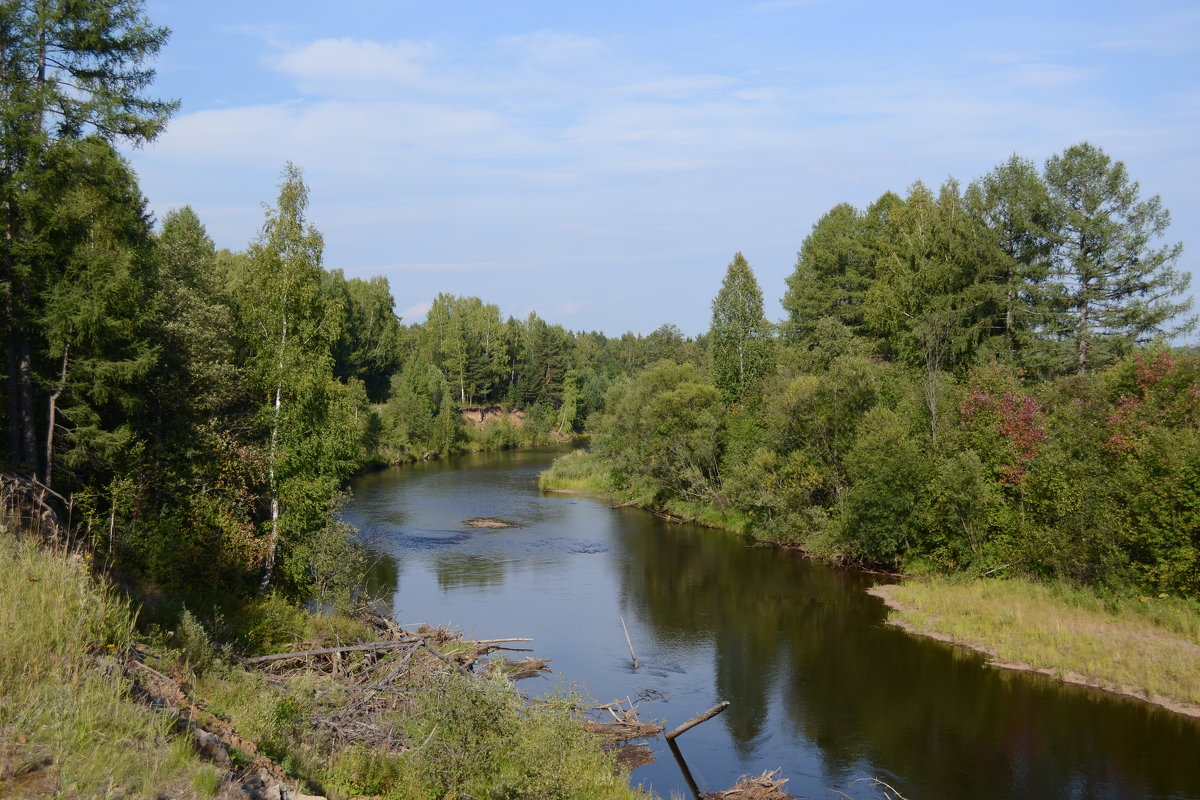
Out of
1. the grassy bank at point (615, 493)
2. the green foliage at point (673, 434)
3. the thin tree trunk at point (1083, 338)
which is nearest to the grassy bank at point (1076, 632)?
the thin tree trunk at point (1083, 338)

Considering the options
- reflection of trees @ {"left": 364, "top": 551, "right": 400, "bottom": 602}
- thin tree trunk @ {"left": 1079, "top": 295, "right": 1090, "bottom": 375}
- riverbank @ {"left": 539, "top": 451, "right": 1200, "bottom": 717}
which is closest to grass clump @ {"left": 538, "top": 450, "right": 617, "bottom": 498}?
reflection of trees @ {"left": 364, "top": 551, "right": 400, "bottom": 602}

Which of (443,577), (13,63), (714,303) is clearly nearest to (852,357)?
(714,303)

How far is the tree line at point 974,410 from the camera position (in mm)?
27125

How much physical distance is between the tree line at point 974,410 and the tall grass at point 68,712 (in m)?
26.5

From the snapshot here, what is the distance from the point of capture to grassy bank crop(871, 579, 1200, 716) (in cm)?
2173

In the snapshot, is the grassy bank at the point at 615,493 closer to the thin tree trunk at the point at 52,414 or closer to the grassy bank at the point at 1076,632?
the grassy bank at the point at 1076,632

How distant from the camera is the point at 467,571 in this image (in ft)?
116

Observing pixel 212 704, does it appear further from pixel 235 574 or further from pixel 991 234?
pixel 991 234

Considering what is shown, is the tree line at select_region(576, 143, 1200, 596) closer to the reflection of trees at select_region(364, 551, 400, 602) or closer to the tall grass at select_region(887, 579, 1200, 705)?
the tall grass at select_region(887, 579, 1200, 705)

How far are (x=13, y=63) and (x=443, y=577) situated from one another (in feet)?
74.2

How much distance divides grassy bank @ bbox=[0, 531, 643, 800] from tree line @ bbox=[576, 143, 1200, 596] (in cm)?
1887

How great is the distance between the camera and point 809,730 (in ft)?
66.6

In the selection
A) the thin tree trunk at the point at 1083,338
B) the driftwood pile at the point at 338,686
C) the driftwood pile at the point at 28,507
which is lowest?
the driftwood pile at the point at 338,686

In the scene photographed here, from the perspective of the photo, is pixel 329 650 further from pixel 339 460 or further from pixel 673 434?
pixel 673 434
